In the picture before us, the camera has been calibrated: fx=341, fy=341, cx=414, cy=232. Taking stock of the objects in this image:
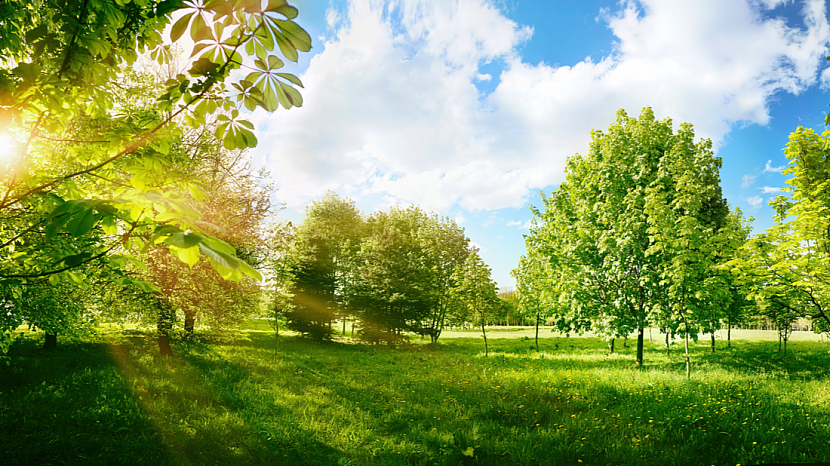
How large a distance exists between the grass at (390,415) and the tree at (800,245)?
9.05ft

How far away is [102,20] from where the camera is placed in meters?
2.21

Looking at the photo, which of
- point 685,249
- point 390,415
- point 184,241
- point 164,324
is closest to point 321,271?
point 164,324

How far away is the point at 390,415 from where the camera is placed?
8.32 meters

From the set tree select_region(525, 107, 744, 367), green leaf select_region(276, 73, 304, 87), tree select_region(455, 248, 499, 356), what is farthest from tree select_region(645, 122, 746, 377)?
Result: green leaf select_region(276, 73, 304, 87)

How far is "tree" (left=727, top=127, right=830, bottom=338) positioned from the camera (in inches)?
390

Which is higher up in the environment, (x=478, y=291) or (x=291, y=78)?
(x=291, y=78)

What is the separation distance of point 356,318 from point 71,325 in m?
19.4

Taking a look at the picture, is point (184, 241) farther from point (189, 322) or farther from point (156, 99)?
point (189, 322)

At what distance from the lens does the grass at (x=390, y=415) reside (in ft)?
19.8

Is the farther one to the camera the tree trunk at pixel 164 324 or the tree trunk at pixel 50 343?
the tree trunk at pixel 50 343

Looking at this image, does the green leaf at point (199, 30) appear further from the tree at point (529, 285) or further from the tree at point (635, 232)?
the tree at point (529, 285)

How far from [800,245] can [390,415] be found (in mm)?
13444

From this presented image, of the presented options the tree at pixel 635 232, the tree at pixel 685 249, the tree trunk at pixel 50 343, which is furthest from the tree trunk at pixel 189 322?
the tree at pixel 685 249

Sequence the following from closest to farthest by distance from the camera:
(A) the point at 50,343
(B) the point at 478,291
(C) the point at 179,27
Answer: (C) the point at 179,27
(A) the point at 50,343
(B) the point at 478,291
